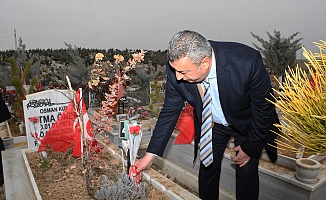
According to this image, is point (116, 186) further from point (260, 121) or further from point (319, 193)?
point (319, 193)

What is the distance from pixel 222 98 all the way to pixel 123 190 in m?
1.11

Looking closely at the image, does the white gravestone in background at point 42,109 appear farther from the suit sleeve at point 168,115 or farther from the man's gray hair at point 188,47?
the man's gray hair at point 188,47

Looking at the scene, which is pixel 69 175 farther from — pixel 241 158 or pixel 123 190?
pixel 241 158

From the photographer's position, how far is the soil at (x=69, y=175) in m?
2.64

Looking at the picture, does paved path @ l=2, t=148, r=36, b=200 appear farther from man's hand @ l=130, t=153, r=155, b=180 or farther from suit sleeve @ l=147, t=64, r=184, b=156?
suit sleeve @ l=147, t=64, r=184, b=156

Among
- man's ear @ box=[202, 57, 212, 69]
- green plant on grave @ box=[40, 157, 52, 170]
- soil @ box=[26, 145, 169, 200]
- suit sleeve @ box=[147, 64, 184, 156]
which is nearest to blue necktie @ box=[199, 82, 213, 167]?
suit sleeve @ box=[147, 64, 184, 156]

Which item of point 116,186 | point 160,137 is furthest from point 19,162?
point 160,137

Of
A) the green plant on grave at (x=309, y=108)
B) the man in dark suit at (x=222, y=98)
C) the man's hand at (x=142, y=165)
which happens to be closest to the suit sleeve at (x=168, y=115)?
the man in dark suit at (x=222, y=98)

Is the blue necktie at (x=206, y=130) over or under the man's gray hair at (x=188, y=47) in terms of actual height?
under

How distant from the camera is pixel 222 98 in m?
1.99

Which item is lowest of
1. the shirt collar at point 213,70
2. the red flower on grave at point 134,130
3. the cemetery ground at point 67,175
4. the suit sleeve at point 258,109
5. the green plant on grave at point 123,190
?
the cemetery ground at point 67,175

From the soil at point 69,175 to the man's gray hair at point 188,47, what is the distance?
58.6 inches

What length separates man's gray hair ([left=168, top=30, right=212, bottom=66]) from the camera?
5.15ft

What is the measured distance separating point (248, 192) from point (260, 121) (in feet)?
2.54
